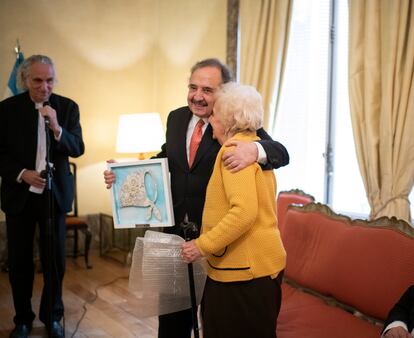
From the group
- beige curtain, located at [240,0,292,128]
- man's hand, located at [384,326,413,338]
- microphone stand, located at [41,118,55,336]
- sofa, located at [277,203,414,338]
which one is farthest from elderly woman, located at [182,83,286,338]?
beige curtain, located at [240,0,292,128]

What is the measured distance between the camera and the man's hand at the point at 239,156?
164 centimetres

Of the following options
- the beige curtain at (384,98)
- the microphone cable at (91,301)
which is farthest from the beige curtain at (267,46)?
the microphone cable at (91,301)

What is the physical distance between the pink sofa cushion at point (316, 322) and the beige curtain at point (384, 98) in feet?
3.04

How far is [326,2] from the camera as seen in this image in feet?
12.4

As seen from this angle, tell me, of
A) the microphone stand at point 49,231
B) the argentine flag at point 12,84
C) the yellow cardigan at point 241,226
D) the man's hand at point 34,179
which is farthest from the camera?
the argentine flag at point 12,84

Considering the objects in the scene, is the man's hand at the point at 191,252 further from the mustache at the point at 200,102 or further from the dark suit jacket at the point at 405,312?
the dark suit jacket at the point at 405,312

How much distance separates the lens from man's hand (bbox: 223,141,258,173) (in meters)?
1.64

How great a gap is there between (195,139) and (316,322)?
1008 millimetres

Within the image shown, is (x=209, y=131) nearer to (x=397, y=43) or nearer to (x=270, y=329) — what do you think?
(x=270, y=329)

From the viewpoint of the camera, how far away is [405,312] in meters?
1.95

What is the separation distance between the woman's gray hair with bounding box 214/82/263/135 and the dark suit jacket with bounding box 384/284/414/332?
35.5 inches

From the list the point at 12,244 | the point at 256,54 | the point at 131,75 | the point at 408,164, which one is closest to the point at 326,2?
the point at 256,54

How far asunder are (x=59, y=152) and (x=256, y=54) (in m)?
1.83

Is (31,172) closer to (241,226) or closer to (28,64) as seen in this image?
(28,64)
